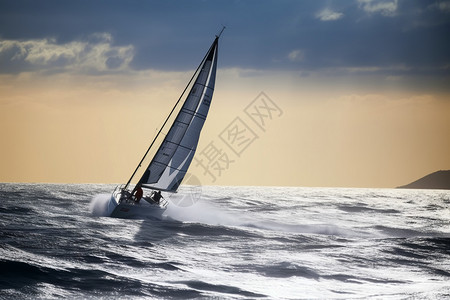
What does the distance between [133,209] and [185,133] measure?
5.69 meters

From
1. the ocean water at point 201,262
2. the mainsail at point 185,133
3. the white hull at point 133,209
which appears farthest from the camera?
the mainsail at point 185,133

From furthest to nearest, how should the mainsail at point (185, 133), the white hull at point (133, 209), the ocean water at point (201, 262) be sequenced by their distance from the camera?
the mainsail at point (185, 133) < the white hull at point (133, 209) < the ocean water at point (201, 262)

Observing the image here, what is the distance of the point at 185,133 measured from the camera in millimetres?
32562

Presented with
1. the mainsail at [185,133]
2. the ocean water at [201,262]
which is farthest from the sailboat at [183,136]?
the ocean water at [201,262]

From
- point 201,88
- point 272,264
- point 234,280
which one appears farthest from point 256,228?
point 234,280

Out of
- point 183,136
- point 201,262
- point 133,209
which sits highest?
point 183,136

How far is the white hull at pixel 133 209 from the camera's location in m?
30.5

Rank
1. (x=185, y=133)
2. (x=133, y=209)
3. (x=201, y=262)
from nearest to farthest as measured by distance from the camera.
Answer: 1. (x=201, y=262)
2. (x=133, y=209)
3. (x=185, y=133)

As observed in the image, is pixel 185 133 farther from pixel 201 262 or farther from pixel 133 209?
pixel 201 262

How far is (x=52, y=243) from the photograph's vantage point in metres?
22.1

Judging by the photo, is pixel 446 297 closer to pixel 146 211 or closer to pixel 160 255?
pixel 160 255

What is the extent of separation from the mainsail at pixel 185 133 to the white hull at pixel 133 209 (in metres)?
1.88

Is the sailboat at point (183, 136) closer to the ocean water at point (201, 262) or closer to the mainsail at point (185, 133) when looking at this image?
the mainsail at point (185, 133)

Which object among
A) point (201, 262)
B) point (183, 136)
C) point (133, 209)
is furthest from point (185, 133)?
point (201, 262)
